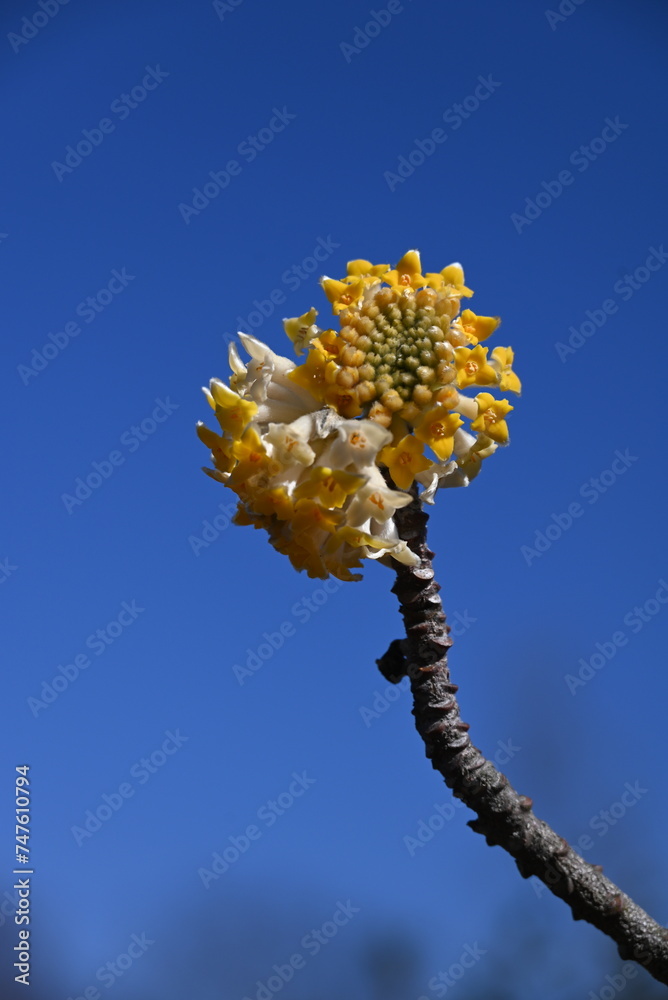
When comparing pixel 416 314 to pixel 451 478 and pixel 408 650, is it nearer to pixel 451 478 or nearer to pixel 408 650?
pixel 451 478

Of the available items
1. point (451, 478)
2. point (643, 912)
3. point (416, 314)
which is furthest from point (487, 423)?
point (643, 912)

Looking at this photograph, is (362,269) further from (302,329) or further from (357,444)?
(357,444)

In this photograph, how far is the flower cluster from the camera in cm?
Answer: 263

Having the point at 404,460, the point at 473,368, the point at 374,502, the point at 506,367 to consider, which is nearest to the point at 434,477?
the point at 404,460

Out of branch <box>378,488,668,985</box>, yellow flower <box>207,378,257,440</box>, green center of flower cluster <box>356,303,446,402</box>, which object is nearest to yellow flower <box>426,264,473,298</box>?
green center of flower cluster <box>356,303,446,402</box>

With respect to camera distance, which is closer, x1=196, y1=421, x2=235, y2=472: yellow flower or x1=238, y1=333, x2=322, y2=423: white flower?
x1=196, y1=421, x2=235, y2=472: yellow flower

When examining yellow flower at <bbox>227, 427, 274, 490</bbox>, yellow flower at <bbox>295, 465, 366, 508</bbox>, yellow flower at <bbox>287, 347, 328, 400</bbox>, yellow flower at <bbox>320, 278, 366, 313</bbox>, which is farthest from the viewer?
yellow flower at <bbox>320, 278, 366, 313</bbox>

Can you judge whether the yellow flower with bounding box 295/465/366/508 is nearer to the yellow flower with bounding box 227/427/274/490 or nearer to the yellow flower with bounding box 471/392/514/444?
the yellow flower with bounding box 227/427/274/490

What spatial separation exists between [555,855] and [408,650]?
27.9 inches

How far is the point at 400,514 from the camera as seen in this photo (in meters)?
2.82

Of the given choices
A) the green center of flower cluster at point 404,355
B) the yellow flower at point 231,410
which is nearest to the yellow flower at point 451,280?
the green center of flower cluster at point 404,355

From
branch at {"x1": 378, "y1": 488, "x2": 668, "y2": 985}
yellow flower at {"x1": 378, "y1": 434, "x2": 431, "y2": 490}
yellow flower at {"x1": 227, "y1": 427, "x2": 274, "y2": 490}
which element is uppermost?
yellow flower at {"x1": 378, "y1": 434, "x2": 431, "y2": 490}

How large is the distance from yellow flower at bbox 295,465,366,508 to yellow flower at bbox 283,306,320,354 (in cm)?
47

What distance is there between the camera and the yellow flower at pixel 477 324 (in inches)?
115
